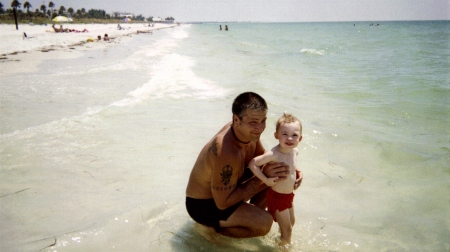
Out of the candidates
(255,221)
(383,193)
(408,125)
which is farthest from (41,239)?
(408,125)

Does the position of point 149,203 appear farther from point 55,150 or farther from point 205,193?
point 55,150

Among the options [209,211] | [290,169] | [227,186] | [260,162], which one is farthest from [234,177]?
[290,169]

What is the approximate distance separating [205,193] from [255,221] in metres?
0.50

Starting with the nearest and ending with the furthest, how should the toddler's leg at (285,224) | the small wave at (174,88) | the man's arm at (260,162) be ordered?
the man's arm at (260,162) → the toddler's leg at (285,224) → the small wave at (174,88)

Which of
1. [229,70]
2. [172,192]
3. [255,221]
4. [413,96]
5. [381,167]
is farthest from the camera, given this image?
[229,70]

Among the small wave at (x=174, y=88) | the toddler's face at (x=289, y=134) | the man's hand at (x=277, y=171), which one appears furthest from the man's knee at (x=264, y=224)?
the small wave at (x=174, y=88)

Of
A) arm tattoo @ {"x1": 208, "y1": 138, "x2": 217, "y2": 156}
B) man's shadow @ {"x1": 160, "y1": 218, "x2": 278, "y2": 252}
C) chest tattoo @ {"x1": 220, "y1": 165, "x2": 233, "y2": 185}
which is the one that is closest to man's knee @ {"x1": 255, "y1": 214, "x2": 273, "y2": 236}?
man's shadow @ {"x1": 160, "y1": 218, "x2": 278, "y2": 252}

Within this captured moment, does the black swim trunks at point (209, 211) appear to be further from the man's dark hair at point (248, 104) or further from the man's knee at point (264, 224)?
the man's dark hair at point (248, 104)

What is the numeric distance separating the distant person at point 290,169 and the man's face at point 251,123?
227mm

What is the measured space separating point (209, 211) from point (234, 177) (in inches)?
17.1

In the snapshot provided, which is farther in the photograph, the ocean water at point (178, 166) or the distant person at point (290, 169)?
the ocean water at point (178, 166)

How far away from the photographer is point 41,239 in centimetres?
280

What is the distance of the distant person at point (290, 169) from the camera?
2729mm

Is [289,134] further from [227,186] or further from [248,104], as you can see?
[227,186]
